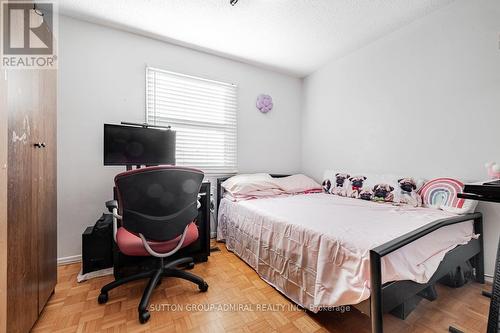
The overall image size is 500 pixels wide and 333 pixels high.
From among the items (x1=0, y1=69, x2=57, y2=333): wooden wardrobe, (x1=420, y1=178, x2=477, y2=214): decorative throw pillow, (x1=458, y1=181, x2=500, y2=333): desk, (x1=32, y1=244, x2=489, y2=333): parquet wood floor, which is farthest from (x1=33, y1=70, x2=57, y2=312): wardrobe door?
(x1=420, y1=178, x2=477, y2=214): decorative throw pillow

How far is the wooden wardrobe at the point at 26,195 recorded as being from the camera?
3.03 feet

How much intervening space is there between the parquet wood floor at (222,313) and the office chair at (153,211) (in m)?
0.13

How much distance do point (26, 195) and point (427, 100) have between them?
3208 mm

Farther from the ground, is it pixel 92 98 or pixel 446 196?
pixel 92 98

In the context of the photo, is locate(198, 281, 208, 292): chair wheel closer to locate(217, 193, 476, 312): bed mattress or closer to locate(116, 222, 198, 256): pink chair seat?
locate(116, 222, 198, 256): pink chair seat

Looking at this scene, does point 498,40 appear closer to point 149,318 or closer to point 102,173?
point 149,318

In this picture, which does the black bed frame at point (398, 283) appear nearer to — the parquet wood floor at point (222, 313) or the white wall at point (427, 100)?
the parquet wood floor at point (222, 313)

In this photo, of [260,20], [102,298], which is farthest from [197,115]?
[102,298]

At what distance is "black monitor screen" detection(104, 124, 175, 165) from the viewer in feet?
6.10

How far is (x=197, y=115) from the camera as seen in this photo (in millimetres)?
2674

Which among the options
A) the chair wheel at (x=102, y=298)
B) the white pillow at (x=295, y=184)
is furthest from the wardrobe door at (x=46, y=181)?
the white pillow at (x=295, y=184)

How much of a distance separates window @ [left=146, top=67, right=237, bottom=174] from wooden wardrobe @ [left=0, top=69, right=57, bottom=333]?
40.8 inches

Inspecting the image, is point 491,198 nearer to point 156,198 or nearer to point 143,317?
point 156,198

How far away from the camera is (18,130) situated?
1.03 metres
